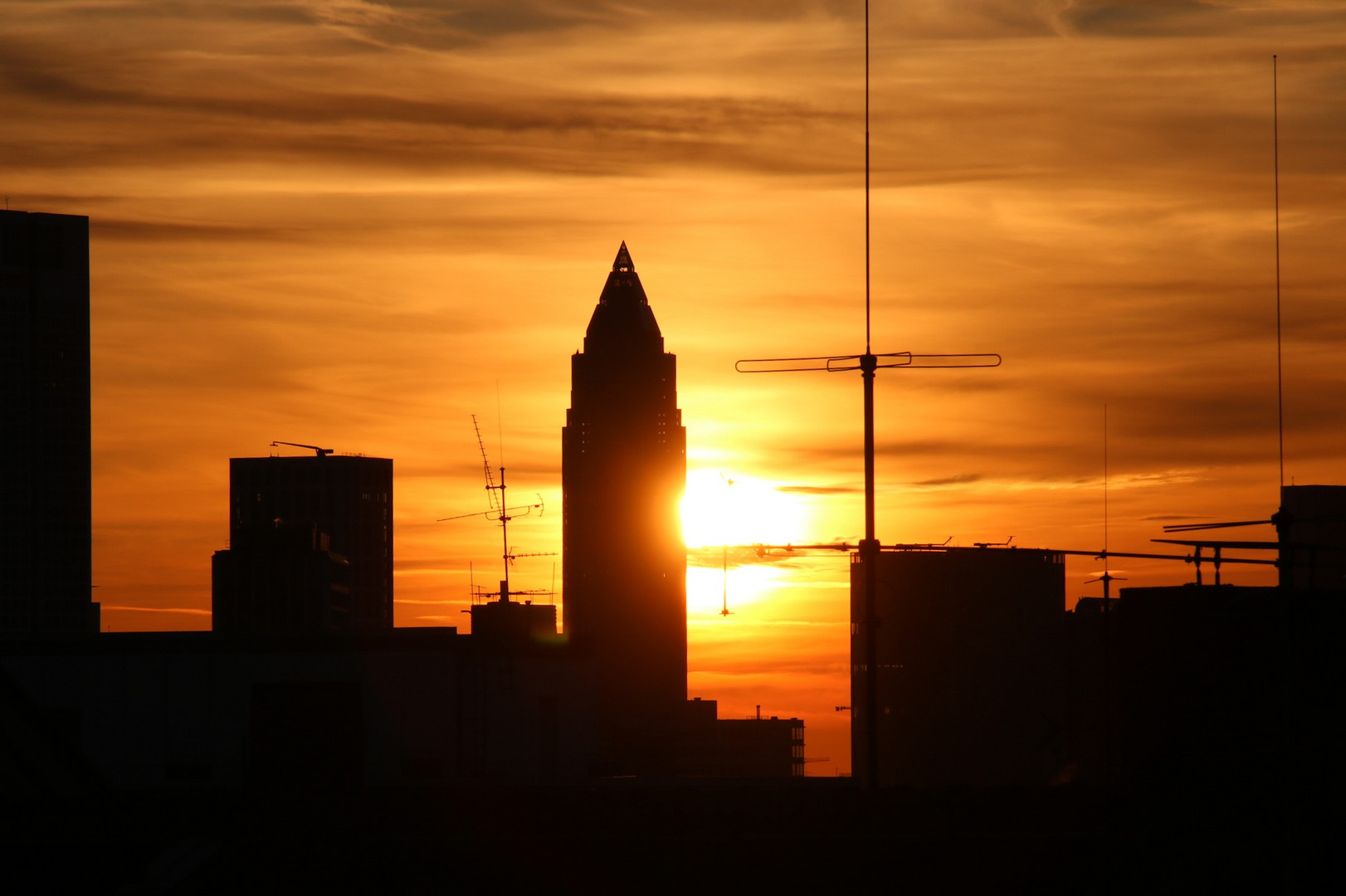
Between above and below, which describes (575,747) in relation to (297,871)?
below

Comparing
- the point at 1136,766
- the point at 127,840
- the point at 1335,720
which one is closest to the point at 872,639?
the point at 1136,766

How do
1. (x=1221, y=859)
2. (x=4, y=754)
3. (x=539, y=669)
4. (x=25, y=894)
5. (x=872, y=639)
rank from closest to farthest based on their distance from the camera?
(x=25, y=894)
(x=1221, y=859)
(x=4, y=754)
(x=872, y=639)
(x=539, y=669)

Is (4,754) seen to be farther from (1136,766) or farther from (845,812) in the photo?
(1136,766)

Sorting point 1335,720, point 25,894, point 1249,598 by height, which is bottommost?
point 25,894

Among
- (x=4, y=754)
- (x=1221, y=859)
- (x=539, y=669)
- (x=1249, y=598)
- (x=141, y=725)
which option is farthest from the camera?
(x=539, y=669)

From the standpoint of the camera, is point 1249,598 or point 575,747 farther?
point 575,747

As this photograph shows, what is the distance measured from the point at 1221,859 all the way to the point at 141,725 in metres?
52.7

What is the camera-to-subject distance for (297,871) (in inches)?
1024

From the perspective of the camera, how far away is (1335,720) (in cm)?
2956

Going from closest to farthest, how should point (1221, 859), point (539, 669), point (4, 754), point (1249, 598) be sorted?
1. point (1221, 859)
2. point (4, 754)
3. point (1249, 598)
4. point (539, 669)

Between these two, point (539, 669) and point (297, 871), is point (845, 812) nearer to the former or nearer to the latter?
point (297, 871)

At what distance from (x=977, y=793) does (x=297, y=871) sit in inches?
426

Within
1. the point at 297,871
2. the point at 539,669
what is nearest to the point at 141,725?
the point at 539,669

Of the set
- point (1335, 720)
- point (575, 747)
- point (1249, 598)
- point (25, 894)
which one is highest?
point (1249, 598)
